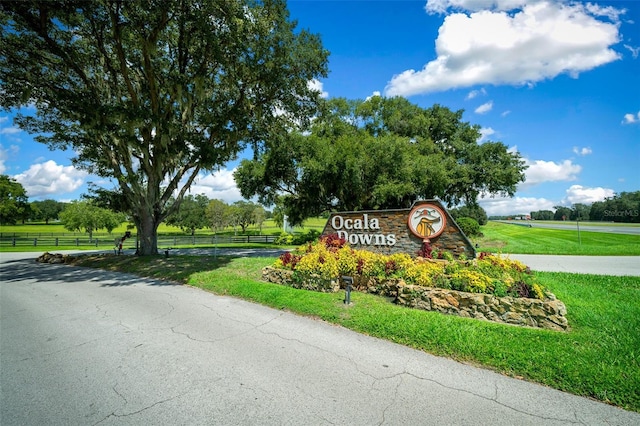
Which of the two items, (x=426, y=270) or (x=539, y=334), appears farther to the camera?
(x=426, y=270)

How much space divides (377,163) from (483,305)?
1400 centimetres

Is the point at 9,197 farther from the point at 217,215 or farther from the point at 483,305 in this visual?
the point at 483,305

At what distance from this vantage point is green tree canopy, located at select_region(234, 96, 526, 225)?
18.3 metres

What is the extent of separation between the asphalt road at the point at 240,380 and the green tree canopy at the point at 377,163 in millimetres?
12333

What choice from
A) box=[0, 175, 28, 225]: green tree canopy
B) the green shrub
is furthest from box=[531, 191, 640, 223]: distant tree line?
box=[0, 175, 28, 225]: green tree canopy

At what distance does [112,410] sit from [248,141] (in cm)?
1398

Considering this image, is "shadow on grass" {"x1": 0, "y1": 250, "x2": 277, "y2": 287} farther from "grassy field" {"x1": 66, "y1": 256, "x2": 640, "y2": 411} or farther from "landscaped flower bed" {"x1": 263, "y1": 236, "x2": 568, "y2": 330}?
"landscaped flower bed" {"x1": 263, "y1": 236, "x2": 568, "y2": 330}

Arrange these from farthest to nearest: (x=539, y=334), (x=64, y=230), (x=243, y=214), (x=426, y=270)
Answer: (x=64, y=230) < (x=243, y=214) < (x=426, y=270) < (x=539, y=334)

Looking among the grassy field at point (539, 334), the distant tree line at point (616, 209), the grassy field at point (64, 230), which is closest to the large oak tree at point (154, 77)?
the grassy field at point (539, 334)

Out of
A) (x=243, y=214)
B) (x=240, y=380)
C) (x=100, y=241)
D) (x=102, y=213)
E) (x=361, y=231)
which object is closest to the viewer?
(x=240, y=380)

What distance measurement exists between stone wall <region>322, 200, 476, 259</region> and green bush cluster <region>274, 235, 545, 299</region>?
1.98ft

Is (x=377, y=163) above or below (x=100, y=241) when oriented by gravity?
above

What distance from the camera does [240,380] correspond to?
3.56 metres

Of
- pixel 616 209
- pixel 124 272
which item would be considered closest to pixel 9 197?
pixel 124 272
